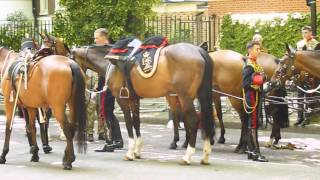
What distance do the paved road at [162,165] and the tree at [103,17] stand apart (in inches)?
388

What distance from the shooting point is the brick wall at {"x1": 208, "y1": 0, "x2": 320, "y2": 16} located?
844 inches

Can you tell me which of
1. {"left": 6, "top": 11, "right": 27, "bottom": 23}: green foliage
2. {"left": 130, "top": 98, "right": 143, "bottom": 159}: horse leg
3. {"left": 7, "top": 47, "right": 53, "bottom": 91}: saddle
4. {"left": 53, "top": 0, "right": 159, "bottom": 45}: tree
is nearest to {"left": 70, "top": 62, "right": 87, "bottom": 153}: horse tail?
{"left": 7, "top": 47, "right": 53, "bottom": 91}: saddle

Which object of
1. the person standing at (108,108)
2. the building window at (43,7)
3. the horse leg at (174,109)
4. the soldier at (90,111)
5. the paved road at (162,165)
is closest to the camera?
the paved road at (162,165)

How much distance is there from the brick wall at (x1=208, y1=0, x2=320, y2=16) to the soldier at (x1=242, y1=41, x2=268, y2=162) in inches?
436

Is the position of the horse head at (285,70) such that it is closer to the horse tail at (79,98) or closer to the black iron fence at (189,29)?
the horse tail at (79,98)

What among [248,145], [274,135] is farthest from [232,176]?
[274,135]

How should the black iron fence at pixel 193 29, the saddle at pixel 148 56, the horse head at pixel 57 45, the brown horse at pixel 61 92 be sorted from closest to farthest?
1. the brown horse at pixel 61 92
2. the saddle at pixel 148 56
3. the horse head at pixel 57 45
4. the black iron fence at pixel 193 29

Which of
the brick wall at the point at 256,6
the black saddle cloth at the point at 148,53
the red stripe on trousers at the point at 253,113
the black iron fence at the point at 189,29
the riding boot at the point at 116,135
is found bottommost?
the riding boot at the point at 116,135

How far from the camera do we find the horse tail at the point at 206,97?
988cm

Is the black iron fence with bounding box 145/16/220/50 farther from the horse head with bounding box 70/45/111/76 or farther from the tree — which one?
the horse head with bounding box 70/45/111/76

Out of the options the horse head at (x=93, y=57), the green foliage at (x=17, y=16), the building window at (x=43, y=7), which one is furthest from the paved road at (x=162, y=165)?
the building window at (x=43, y=7)

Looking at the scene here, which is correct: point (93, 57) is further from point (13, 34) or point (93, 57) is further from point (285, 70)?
point (13, 34)

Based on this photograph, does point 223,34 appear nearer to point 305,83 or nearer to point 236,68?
Result: point 305,83

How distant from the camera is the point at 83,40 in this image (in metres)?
22.6
